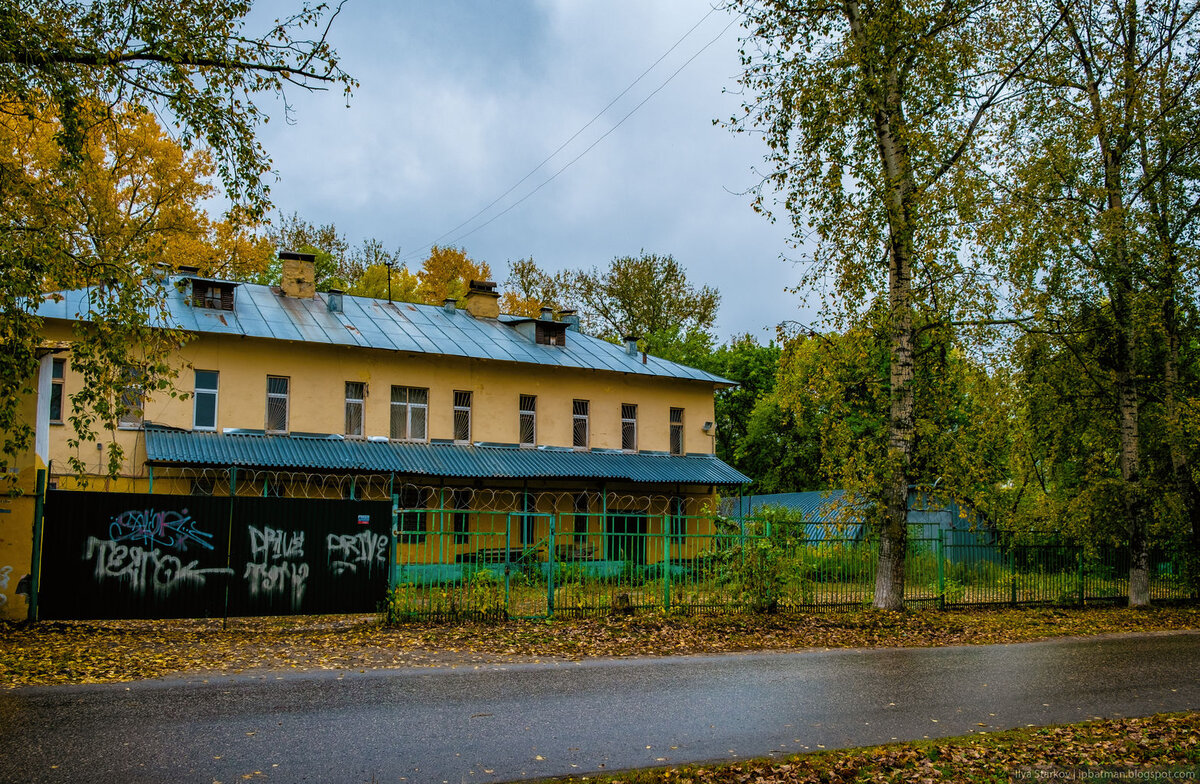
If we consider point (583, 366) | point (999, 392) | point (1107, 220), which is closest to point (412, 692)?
point (999, 392)

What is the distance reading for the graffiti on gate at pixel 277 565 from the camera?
13711 millimetres

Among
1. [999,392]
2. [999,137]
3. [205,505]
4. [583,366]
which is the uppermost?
[999,137]

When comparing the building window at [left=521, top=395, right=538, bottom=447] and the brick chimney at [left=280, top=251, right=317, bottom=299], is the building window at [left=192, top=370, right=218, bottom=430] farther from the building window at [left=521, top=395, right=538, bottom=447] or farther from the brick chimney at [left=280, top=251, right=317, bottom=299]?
the building window at [left=521, top=395, right=538, bottom=447]

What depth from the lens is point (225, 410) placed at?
80.6 ft

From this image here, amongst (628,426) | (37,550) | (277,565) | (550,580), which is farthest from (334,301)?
(37,550)

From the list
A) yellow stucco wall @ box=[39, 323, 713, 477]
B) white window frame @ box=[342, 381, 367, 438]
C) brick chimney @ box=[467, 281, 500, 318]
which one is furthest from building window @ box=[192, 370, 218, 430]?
brick chimney @ box=[467, 281, 500, 318]

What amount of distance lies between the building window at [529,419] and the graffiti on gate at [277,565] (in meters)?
15.7

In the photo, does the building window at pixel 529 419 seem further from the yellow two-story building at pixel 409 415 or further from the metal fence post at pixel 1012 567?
the metal fence post at pixel 1012 567

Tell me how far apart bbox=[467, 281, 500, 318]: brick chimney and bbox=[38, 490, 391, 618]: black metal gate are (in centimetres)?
1900

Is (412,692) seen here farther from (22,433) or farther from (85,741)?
(22,433)

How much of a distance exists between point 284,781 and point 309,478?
1962cm

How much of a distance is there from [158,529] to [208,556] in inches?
31.4

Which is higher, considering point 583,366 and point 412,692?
point 583,366

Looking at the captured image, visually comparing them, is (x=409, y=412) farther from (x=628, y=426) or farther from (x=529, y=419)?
(x=628, y=426)
